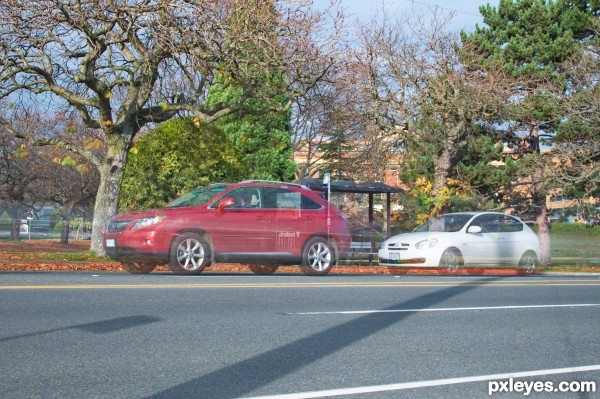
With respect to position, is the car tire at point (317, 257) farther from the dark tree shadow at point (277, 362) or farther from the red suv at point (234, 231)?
the dark tree shadow at point (277, 362)

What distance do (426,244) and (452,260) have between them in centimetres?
83

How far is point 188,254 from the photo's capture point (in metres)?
15.2

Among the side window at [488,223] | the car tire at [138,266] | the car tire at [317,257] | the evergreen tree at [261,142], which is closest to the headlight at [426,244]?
the side window at [488,223]

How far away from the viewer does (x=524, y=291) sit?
46.6 ft

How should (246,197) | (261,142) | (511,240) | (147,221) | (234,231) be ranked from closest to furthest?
(147,221)
(234,231)
(246,197)
(511,240)
(261,142)

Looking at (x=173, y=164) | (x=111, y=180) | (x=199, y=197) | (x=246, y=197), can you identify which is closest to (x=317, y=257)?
(x=246, y=197)

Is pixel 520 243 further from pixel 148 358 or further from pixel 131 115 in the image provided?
pixel 148 358

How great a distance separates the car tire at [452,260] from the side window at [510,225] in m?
1.97

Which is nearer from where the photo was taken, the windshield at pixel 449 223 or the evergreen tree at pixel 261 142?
the windshield at pixel 449 223

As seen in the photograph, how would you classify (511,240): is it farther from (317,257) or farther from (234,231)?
(234,231)

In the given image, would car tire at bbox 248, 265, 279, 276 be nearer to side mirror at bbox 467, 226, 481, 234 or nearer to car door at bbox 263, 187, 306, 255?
car door at bbox 263, 187, 306, 255

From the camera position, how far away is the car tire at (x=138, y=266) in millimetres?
16016

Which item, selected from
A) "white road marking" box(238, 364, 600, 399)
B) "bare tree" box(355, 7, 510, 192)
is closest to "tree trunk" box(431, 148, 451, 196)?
"bare tree" box(355, 7, 510, 192)

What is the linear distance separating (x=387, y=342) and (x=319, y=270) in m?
8.20
